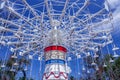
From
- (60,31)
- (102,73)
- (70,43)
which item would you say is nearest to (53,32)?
(60,31)

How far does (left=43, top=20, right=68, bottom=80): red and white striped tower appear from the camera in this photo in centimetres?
1709

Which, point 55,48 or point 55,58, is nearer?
point 55,58

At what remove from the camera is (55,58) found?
693 inches

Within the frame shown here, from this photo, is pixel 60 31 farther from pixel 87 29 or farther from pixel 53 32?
pixel 87 29

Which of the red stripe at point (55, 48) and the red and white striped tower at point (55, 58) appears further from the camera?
the red stripe at point (55, 48)

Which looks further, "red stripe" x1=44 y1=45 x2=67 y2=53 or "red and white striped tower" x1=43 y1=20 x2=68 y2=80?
"red stripe" x1=44 y1=45 x2=67 y2=53

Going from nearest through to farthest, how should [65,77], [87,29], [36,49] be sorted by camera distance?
[65,77] < [87,29] < [36,49]

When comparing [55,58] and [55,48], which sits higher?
[55,48]

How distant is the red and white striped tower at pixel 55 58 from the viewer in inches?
673

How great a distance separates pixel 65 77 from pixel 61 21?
4.39m

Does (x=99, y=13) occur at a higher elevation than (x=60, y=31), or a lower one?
higher

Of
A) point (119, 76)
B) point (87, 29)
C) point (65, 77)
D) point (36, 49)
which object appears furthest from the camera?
point (119, 76)

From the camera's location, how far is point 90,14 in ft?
59.6

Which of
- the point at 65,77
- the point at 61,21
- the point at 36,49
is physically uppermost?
the point at 61,21
